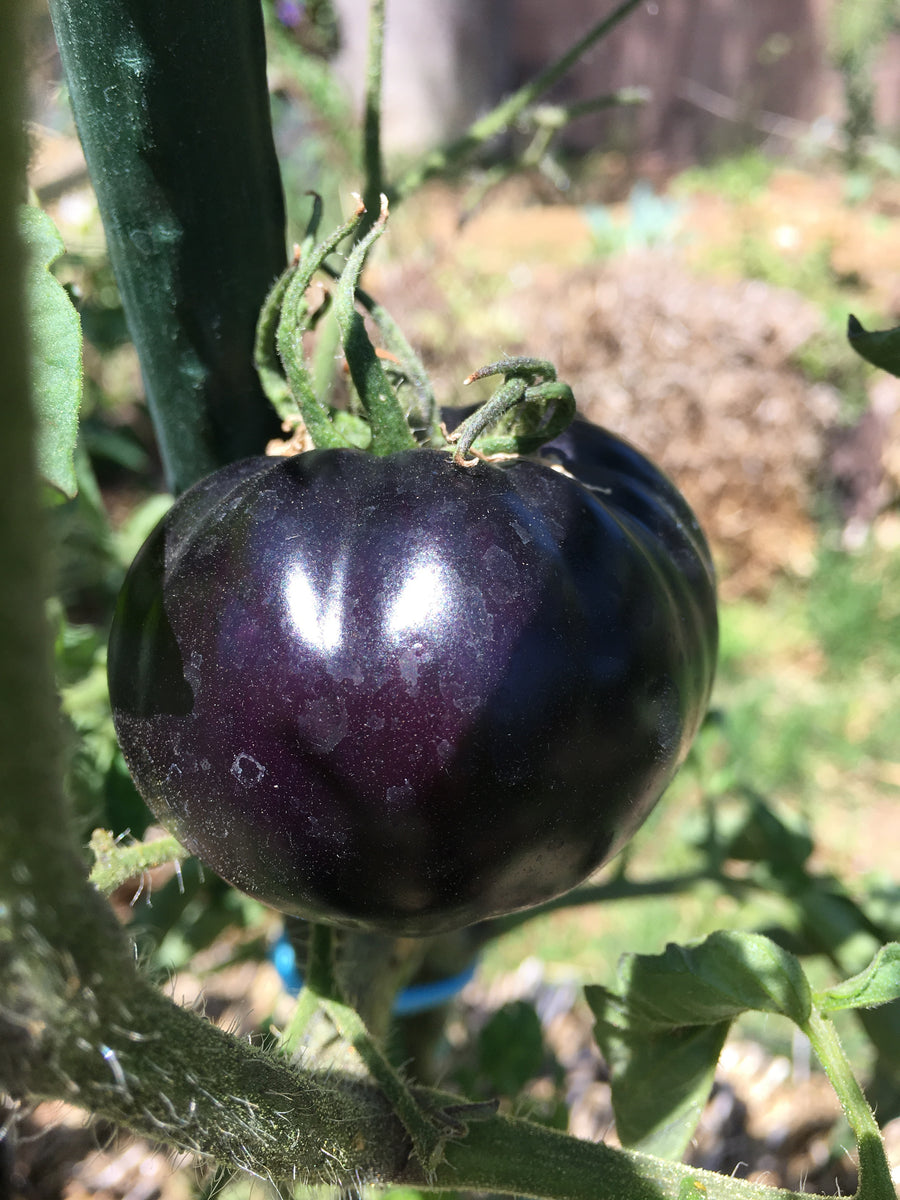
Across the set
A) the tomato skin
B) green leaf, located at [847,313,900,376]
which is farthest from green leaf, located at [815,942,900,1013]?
green leaf, located at [847,313,900,376]

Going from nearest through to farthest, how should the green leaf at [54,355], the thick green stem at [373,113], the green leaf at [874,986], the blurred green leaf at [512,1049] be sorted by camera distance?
1. the green leaf at [54,355]
2. the green leaf at [874,986]
3. the thick green stem at [373,113]
4. the blurred green leaf at [512,1049]

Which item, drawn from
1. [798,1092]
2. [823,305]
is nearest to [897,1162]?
[798,1092]

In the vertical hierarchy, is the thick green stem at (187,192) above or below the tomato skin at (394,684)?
above

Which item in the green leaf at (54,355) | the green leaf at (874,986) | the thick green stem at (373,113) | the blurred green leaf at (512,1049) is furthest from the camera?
the blurred green leaf at (512,1049)

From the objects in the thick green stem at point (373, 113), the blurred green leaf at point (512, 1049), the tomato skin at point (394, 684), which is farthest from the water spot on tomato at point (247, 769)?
the blurred green leaf at point (512, 1049)

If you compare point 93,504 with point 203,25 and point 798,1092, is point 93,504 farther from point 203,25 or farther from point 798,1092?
point 798,1092

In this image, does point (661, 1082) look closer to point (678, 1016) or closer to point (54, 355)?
point (678, 1016)

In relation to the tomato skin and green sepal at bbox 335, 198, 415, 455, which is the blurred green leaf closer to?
the tomato skin

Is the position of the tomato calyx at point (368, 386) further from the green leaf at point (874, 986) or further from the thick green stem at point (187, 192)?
the green leaf at point (874, 986)
